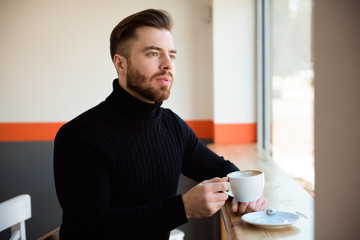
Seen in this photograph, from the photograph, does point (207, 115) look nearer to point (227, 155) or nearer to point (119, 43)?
point (227, 155)

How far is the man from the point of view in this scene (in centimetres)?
108

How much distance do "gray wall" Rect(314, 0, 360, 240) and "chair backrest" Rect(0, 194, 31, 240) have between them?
989mm

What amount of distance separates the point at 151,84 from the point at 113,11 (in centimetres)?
194

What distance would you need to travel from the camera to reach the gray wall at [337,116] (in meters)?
0.64

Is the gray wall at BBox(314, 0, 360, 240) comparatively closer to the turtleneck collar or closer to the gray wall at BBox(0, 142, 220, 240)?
the turtleneck collar

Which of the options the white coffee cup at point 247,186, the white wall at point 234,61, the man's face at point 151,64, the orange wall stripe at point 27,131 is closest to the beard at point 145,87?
the man's face at point 151,64

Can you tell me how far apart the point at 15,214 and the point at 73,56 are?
2.07 metres

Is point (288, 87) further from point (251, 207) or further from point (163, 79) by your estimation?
point (251, 207)

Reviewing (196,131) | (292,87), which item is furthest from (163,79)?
(196,131)

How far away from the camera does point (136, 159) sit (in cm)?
131

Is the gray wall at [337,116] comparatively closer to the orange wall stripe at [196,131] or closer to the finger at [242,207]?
the finger at [242,207]

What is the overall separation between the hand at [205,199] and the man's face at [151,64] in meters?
0.43

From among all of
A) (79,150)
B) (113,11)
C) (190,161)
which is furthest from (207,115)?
(79,150)

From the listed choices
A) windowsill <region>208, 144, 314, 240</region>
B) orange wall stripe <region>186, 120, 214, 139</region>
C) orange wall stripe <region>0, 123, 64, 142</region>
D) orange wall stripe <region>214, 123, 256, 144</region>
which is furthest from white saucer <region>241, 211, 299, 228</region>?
orange wall stripe <region>0, 123, 64, 142</region>
